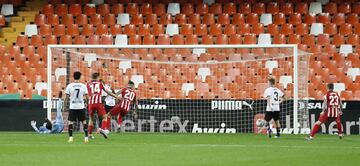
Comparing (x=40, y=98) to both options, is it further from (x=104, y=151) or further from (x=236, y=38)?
(x=104, y=151)

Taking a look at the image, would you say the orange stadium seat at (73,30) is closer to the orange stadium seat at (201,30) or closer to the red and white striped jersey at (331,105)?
the orange stadium seat at (201,30)

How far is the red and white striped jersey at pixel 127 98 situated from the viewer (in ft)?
96.4

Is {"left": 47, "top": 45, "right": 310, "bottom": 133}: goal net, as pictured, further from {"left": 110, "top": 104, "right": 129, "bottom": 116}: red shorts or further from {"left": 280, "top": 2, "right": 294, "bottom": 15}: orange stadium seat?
{"left": 280, "top": 2, "right": 294, "bottom": 15}: orange stadium seat

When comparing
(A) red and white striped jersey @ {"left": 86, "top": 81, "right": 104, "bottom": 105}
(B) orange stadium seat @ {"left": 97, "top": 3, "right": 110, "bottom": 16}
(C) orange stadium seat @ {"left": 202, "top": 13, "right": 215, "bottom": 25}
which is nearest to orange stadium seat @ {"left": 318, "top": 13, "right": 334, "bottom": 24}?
(C) orange stadium seat @ {"left": 202, "top": 13, "right": 215, "bottom": 25}

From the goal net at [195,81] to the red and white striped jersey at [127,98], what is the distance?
1375 mm

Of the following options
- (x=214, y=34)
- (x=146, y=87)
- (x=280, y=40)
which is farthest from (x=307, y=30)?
(x=146, y=87)

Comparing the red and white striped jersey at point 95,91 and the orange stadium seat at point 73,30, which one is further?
the orange stadium seat at point 73,30

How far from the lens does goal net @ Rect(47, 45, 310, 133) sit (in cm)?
3053

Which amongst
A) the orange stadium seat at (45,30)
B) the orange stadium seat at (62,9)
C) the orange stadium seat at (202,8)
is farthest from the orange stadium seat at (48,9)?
the orange stadium seat at (202,8)

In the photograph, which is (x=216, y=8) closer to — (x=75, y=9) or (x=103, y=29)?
(x=103, y=29)

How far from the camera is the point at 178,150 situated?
21250 mm

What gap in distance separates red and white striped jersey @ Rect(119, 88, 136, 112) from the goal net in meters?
1.38

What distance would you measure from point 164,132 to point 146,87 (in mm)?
1786

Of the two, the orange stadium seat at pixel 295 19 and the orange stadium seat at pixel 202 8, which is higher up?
the orange stadium seat at pixel 202 8
